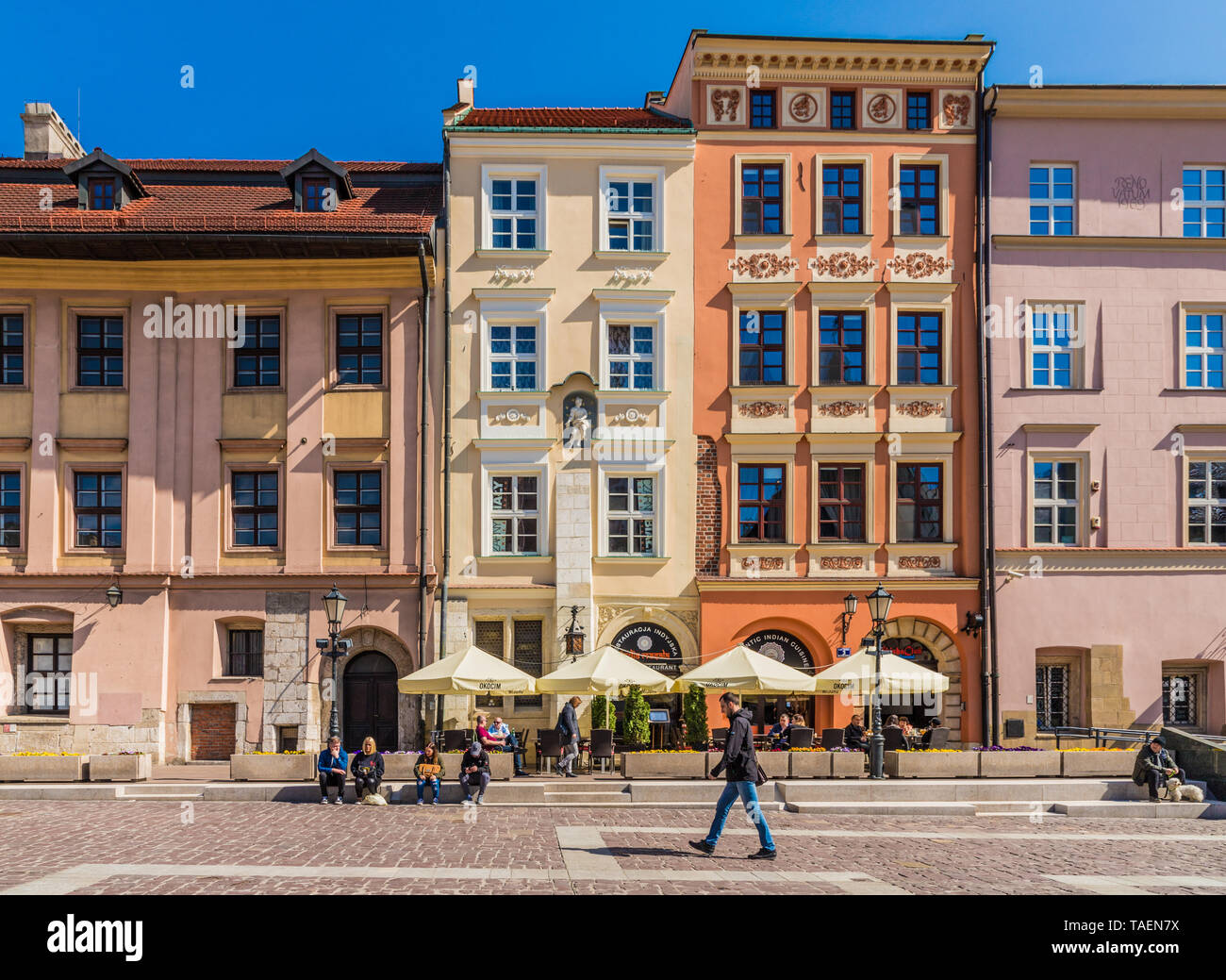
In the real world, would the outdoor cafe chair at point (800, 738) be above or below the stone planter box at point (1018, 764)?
above

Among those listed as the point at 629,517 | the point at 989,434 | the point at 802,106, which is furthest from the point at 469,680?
the point at 802,106

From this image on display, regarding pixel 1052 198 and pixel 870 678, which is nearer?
pixel 870 678

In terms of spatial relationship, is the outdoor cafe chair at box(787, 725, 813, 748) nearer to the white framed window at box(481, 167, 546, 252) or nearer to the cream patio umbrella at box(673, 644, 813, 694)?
the cream patio umbrella at box(673, 644, 813, 694)

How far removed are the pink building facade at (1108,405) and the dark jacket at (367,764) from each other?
15.3 m

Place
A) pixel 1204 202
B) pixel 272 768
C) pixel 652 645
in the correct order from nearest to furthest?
pixel 272 768 < pixel 652 645 < pixel 1204 202

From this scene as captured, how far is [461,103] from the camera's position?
28016 mm

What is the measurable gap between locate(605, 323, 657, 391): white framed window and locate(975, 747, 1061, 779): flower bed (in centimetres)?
1153

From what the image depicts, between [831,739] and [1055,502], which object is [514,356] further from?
[1055,502]

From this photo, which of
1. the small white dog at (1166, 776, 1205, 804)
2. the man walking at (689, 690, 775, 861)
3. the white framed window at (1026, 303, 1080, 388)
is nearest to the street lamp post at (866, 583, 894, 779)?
the small white dog at (1166, 776, 1205, 804)

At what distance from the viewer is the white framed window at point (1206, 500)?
27.2 metres

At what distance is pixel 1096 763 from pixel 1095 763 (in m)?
0.02

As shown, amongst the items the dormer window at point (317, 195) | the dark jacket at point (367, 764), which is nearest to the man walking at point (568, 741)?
the dark jacket at point (367, 764)

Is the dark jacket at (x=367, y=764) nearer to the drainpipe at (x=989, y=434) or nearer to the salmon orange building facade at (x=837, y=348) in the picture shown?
the salmon orange building facade at (x=837, y=348)

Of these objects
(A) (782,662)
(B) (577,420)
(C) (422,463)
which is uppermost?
(B) (577,420)
